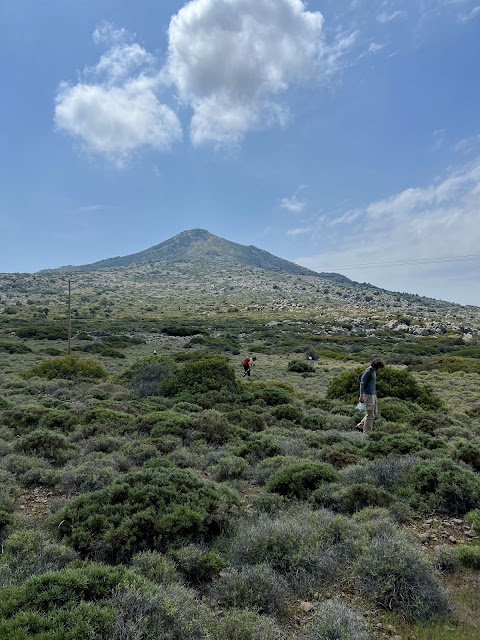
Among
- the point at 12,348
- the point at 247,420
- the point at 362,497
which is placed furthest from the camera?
the point at 12,348

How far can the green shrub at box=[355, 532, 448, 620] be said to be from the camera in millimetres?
3424

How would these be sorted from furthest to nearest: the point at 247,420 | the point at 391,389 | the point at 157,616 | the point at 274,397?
the point at 391,389 → the point at 274,397 → the point at 247,420 → the point at 157,616

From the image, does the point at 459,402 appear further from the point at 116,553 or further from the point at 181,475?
the point at 116,553

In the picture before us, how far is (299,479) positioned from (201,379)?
9.17m

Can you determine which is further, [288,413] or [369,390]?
[288,413]

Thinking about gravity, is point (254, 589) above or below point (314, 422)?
above

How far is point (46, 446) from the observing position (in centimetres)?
765

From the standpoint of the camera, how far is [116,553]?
13.8 ft

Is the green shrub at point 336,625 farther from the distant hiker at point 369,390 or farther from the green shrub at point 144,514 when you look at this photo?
the distant hiker at point 369,390

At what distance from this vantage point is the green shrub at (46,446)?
738 centimetres

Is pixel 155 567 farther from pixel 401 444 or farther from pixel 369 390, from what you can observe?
pixel 369 390

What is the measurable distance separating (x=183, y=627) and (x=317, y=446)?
6055mm

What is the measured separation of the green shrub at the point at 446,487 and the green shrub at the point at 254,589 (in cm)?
303

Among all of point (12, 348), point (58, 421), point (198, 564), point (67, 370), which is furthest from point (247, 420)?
point (12, 348)
